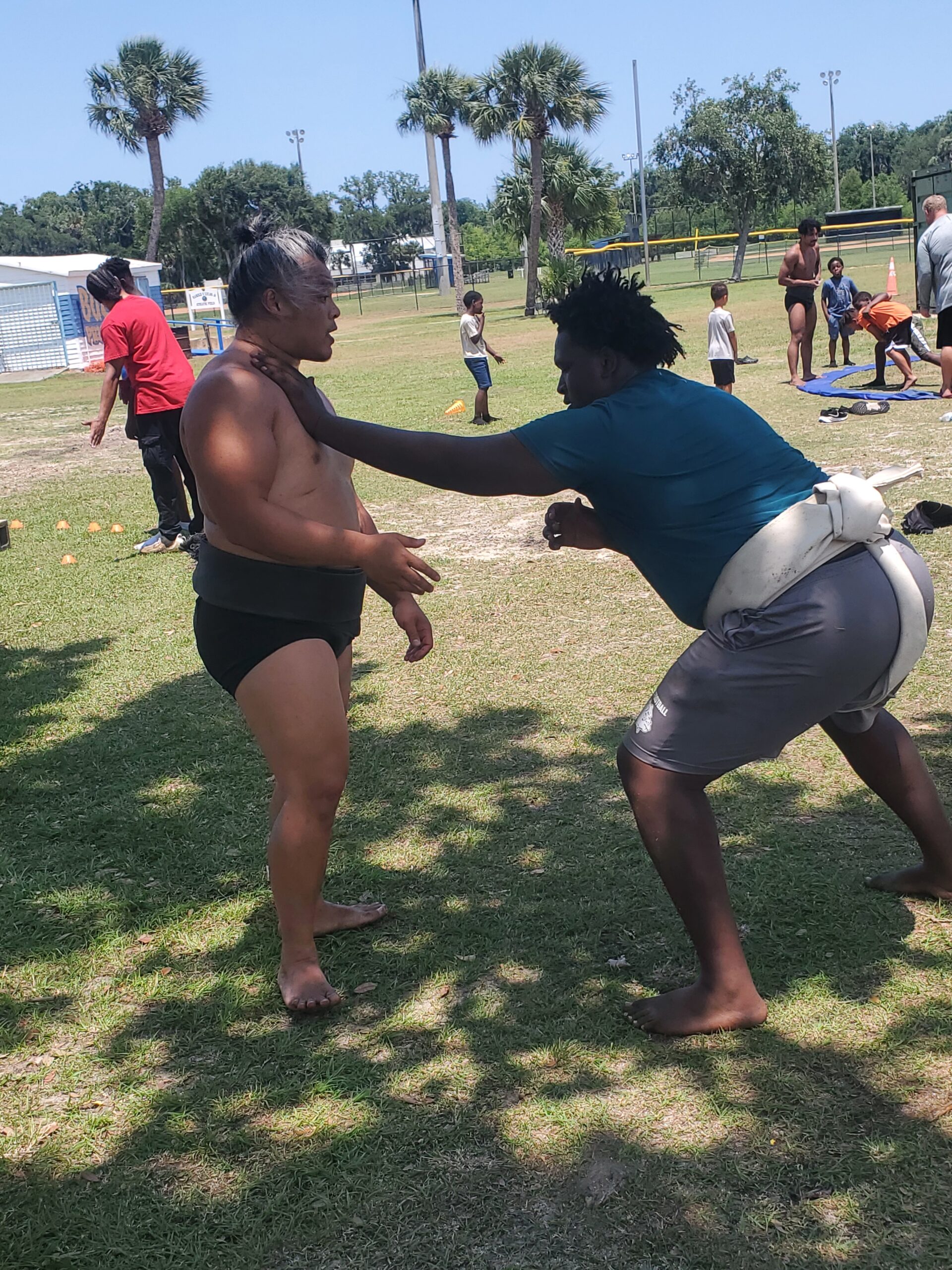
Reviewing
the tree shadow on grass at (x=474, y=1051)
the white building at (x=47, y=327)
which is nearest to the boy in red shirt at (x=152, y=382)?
the tree shadow on grass at (x=474, y=1051)

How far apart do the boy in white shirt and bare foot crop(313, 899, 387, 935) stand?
35.7ft

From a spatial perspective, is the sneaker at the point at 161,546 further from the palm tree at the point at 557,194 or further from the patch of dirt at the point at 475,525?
the palm tree at the point at 557,194

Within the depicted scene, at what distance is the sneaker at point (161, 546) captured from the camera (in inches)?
350

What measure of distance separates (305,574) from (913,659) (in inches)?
57.6

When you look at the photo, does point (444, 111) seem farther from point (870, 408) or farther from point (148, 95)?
point (870, 408)

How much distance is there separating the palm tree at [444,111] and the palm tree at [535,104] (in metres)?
3.28

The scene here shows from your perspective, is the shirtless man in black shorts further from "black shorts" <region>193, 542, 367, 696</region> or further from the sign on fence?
the sign on fence

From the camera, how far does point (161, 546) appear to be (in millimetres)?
8945

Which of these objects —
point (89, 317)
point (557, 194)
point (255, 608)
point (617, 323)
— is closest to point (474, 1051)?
point (255, 608)

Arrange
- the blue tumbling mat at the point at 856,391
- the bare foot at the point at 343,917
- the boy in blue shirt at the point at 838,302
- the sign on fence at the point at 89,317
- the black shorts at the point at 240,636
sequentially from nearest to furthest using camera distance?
1. the black shorts at the point at 240,636
2. the bare foot at the point at 343,917
3. the blue tumbling mat at the point at 856,391
4. the boy in blue shirt at the point at 838,302
5. the sign on fence at the point at 89,317

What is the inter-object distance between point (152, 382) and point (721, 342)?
23.7 feet

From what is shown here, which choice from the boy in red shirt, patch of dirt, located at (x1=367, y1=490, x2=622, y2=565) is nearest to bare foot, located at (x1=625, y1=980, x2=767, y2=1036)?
patch of dirt, located at (x1=367, y1=490, x2=622, y2=565)

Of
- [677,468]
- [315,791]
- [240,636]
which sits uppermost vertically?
[677,468]

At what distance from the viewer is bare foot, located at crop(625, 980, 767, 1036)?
2822 mm
